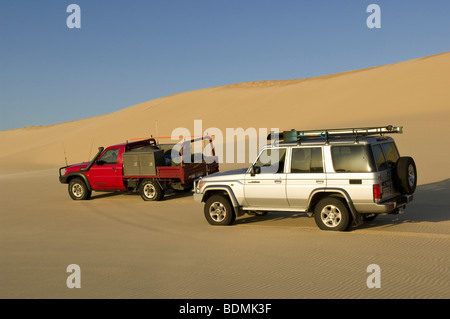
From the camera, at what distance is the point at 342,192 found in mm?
9328

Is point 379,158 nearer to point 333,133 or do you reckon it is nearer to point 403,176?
point 403,176

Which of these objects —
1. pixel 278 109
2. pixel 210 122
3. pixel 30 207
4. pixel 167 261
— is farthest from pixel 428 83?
pixel 167 261

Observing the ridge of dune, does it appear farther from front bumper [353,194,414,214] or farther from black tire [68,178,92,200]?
black tire [68,178,92,200]

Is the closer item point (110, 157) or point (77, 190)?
point (110, 157)

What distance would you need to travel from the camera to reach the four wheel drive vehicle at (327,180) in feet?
30.2

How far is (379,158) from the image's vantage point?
939cm

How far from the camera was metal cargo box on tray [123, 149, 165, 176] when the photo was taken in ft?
49.9

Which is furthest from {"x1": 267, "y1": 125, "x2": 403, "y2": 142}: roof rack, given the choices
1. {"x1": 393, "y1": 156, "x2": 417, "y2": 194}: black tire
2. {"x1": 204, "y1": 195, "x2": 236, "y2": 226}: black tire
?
{"x1": 204, "y1": 195, "x2": 236, "y2": 226}: black tire

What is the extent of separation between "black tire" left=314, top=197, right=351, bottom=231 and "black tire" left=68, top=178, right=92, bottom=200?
935 centimetres

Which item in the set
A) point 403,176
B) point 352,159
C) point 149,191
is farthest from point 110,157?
point 403,176

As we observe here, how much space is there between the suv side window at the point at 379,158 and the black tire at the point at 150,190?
25.1 feet

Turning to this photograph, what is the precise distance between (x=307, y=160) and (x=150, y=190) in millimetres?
6892
